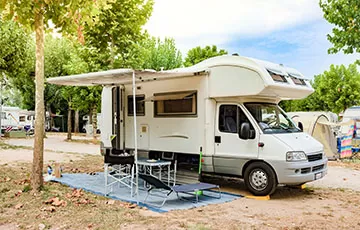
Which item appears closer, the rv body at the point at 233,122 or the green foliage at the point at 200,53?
the rv body at the point at 233,122

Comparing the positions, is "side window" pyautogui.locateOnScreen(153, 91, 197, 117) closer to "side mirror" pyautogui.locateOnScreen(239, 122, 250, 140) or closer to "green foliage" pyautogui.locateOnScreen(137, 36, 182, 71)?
"side mirror" pyautogui.locateOnScreen(239, 122, 250, 140)

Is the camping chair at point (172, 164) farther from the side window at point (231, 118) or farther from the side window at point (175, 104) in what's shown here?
the side window at point (231, 118)

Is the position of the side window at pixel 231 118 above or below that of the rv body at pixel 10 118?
below

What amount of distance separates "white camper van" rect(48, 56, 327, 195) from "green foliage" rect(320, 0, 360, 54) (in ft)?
12.7

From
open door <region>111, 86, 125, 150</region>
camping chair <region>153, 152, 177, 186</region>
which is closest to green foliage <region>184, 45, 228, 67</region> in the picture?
open door <region>111, 86, 125, 150</region>

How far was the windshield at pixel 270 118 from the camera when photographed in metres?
7.85

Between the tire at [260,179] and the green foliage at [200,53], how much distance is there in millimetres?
19557

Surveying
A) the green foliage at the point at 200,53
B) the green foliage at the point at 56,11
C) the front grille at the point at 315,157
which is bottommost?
the front grille at the point at 315,157

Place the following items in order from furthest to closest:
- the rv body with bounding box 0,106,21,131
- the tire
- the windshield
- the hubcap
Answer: the rv body with bounding box 0,106,21,131
the windshield
the hubcap
the tire

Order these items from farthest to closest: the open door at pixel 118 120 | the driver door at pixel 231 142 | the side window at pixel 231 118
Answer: the open door at pixel 118 120 < the side window at pixel 231 118 < the driver door at pixel 231 142

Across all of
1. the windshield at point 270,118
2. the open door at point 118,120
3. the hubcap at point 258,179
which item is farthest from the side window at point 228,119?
the open door at point 118,120

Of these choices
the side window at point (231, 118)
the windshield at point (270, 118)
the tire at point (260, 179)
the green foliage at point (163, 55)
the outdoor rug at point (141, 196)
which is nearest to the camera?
the outdoor rug at point (141, 196)

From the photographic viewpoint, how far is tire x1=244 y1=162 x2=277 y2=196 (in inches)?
290

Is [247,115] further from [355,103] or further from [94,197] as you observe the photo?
[355,103]
